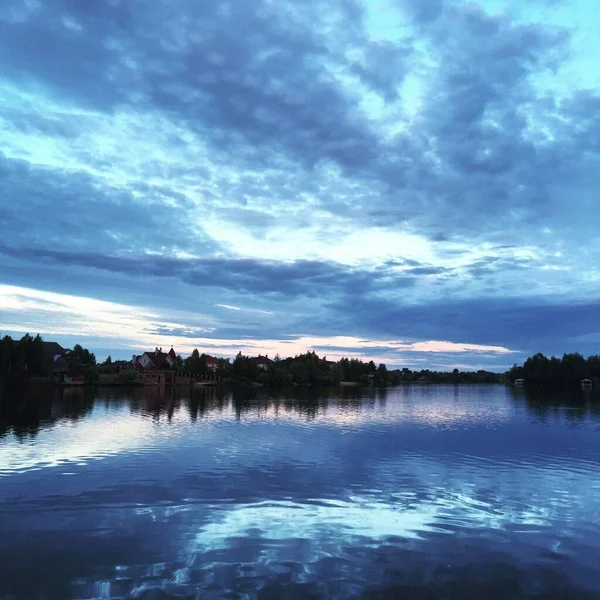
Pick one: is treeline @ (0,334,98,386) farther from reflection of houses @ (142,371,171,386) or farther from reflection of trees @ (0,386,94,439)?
reflection of trees @ (0,386,94,439)

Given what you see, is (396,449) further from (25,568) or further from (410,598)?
(25,568)

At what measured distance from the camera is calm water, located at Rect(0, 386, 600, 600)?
13.7 m

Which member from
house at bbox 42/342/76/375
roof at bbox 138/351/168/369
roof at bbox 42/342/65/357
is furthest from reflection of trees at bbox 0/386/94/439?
roof at bbox 138/351/168/369

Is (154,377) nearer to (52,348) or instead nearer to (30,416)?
(52,348)

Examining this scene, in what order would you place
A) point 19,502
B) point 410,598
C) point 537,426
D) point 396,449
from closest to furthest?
point 410,598 → point 19,502 → point 396,449 → point 537,426

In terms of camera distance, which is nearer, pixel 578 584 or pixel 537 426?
pixel 578 584

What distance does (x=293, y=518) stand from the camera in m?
19.5

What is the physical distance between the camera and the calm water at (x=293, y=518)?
13711 millimetres

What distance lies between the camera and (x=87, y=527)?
18094 mm

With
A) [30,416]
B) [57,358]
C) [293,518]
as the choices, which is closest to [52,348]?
[57,358]

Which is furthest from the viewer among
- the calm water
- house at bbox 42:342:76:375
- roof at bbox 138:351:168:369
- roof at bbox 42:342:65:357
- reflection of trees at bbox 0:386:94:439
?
roof at bbox 138:351:168:369

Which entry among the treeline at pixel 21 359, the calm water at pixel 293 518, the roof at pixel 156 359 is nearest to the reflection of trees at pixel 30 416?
the calm water at pixel 293 518

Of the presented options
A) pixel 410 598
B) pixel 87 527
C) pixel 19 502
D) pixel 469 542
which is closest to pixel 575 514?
pixel 469 542

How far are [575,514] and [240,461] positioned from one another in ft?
61.3
